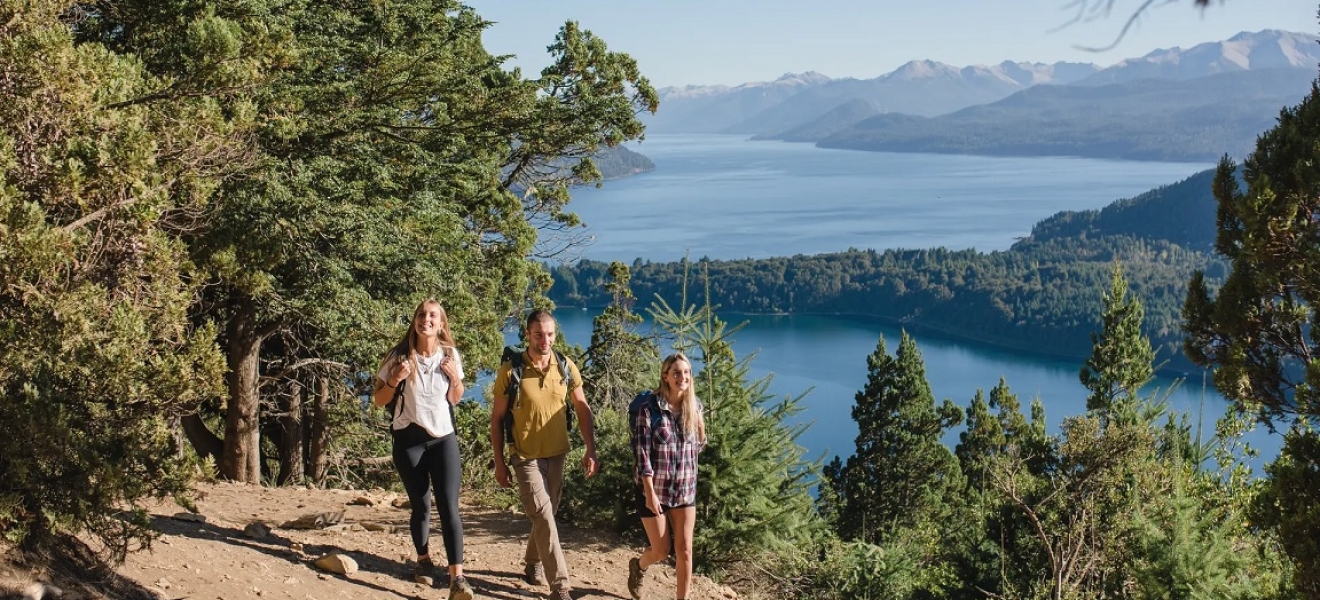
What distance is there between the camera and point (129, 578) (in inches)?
178

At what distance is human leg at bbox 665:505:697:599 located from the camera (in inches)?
191

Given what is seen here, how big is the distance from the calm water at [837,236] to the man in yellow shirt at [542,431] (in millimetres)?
1837

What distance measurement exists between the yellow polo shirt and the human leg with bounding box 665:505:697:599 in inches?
24.2

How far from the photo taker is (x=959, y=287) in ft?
291

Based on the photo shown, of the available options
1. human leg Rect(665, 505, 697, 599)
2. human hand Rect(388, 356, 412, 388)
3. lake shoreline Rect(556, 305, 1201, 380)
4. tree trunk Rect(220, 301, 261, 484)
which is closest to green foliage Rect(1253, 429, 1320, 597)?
human leg Rect(665, 505, 697, 599)

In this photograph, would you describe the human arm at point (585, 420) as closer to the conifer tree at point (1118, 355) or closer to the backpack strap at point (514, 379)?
the backpack strap at point (514, 379)

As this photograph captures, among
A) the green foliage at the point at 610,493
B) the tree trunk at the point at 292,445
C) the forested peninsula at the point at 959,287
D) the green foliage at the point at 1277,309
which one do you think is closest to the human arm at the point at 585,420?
the green foliage at the point at 610,493

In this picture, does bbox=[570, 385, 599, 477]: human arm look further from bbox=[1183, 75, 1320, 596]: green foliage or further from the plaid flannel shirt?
bbox=[1183, 75, 1320, 596]: green foliage

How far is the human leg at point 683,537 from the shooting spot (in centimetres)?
485

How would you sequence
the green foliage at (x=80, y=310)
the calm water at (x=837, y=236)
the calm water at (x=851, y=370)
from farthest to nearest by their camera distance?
the calm water at (x=837, y=236) → the calm water at (x=851, y=370) → the green foliage at (x=80, y=310)

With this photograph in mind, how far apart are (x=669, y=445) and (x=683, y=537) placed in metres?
0.45

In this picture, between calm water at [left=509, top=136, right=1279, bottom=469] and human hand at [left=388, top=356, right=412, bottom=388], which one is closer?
human hand at [left=388, top=356, right=412, bottom=388]

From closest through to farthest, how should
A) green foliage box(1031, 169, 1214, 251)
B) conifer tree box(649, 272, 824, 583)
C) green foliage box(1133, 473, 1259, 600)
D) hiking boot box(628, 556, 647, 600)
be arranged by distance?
hiking boot box(628, 556, 647, 600)
conifer tree box(649, 272, 824, 583)
green foliage box(1133, 473, 1259, 600)
green foliage box(1031, 169, 1214, 251)

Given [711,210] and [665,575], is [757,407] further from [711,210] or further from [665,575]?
[711,210]
